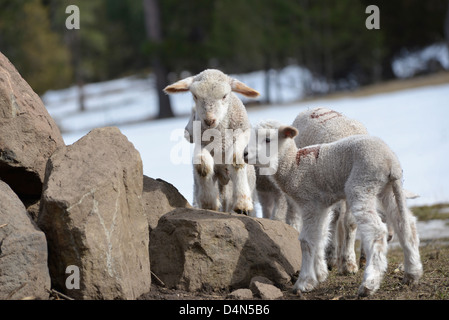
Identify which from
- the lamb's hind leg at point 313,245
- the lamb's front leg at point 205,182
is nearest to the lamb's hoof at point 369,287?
the lamb's hind leg at point 313,245

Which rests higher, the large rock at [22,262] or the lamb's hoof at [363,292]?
the large rock at [22,262]

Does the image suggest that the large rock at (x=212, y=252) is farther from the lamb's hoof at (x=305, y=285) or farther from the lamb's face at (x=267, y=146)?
the lamb's face at (x=267, y=146)

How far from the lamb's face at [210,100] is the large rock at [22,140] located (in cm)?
145

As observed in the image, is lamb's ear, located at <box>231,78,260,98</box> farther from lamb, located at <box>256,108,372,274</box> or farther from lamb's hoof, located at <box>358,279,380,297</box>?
lamb's hoof, located at <box>358,279,380,297</box>

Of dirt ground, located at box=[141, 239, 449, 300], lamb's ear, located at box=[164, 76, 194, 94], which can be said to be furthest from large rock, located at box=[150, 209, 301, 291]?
lamb's ear, located at box=[164, 76, 194, 94]

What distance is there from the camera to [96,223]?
524 cm

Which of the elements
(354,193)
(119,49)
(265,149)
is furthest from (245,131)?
(119,49)

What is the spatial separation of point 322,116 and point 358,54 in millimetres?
20233

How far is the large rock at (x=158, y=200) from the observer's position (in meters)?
6.63

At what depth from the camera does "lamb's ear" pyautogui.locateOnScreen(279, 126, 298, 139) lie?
619 cm

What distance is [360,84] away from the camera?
2988 cm

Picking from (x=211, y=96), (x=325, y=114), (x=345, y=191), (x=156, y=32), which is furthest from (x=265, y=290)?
(x=156, y=32)

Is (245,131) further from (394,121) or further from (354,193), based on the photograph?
(394,121)

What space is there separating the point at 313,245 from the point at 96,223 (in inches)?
79.6
